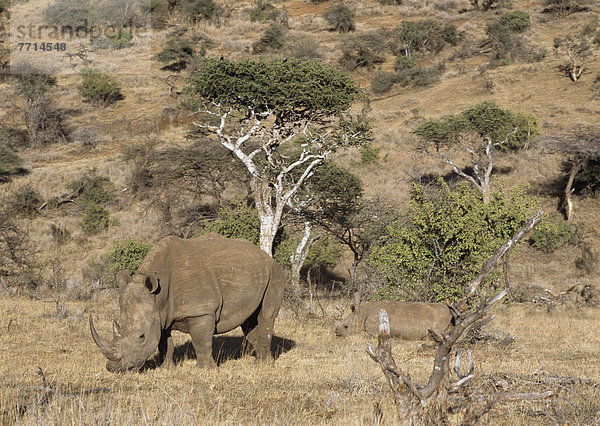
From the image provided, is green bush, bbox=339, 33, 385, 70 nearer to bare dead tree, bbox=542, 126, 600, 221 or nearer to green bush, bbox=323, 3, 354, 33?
green bush, bbox=323, 3, 354, 33

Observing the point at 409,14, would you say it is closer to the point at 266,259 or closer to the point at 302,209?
the point at 302,209

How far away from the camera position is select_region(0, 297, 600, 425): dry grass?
6234 mm

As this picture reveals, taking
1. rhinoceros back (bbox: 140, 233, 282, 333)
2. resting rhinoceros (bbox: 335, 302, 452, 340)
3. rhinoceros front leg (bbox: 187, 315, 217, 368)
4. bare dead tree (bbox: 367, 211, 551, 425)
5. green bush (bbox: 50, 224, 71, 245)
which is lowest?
green bush (bbox: 50, 224, 71, 245)

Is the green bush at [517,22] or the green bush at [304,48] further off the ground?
the green bush at [517,22]

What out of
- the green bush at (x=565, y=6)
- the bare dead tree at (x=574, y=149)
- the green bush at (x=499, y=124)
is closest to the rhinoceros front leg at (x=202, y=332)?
the bare dead tree at (x=574, y=149)

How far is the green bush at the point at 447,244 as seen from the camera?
14930mm

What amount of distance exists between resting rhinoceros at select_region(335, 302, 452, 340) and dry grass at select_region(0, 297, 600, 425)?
47 cm

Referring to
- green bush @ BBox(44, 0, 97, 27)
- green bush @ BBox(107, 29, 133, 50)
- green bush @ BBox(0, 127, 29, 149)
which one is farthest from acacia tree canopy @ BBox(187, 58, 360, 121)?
green bush @ BBox(44, 0, 97, 27)

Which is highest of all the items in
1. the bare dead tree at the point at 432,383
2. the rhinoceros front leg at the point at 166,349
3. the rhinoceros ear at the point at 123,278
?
the bare dead tree at the point at 432,383

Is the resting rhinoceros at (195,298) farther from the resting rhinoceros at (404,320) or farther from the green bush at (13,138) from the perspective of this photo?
the green bush at (13,138)

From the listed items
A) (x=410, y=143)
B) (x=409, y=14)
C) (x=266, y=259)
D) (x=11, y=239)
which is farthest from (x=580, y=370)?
(x=409, y=14)

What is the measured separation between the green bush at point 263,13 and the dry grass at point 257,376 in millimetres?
71990

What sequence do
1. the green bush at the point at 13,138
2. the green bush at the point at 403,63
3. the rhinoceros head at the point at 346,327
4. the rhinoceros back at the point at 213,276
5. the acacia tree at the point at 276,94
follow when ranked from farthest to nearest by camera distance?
1. the green bush at the point at 403,63
2. the green bush at the point at 13,138
3. the acacia tree at the point at 276,94
4. the rhinoceros head at the point at 346,327
5. the rhinoceros back at the point at 213,276

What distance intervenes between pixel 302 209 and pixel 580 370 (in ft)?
46.6
